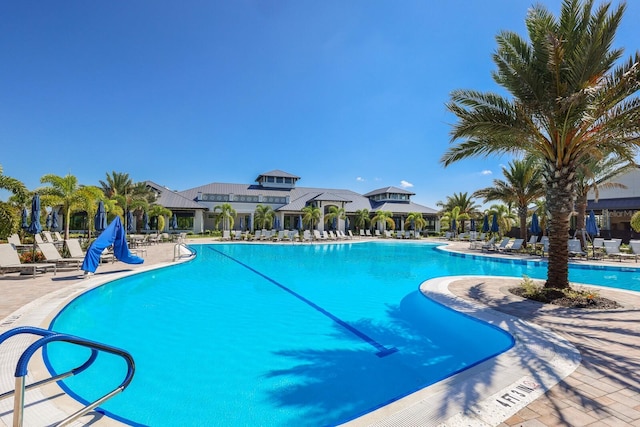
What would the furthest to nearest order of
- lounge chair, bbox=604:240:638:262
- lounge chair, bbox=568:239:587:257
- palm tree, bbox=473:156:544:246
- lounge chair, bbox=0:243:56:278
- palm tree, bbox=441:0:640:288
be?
palm tree, bbox=473:156:544:246 < lounge chair, bbox=568:239:587:257 < lounge chair, bbox=604:240:638:262 < lounge chair, bbox=0:243:56:278 < palm tree, bbox=441:0:640:288

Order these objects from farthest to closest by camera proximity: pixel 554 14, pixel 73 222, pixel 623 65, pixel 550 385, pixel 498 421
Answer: pixel 73 222 < pixel 554 14 < pixel 623 65 < pixel 550 385 < pixel 498 421

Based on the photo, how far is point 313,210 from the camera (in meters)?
35.4

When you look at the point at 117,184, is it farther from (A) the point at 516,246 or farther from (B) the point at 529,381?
(B) the point at 529,381

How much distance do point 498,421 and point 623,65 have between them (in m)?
8.50

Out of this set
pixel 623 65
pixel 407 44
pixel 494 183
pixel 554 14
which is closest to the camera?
pixel 623 65

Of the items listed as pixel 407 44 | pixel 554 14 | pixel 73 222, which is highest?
pixel 407 44

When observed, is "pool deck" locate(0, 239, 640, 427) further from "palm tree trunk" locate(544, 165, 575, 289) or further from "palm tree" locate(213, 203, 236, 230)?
"palm tree" locate(213, 203, 236, 230)

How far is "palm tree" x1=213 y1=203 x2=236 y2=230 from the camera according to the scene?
112 ft

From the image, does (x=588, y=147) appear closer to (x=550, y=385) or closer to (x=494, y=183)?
(x=550, y=385)

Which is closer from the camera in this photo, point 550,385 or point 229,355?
point 550,385

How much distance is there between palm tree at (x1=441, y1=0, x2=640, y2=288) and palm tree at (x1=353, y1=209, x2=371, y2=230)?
3100 cm

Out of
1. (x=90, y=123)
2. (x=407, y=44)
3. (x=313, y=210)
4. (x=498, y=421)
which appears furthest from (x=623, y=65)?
(x=313, y=210)

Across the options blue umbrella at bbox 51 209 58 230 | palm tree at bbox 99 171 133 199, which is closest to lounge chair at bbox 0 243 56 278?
blue umbrella at bbox 51 209 58 230

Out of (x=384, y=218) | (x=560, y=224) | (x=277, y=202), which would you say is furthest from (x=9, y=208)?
(x=384, y=218)
